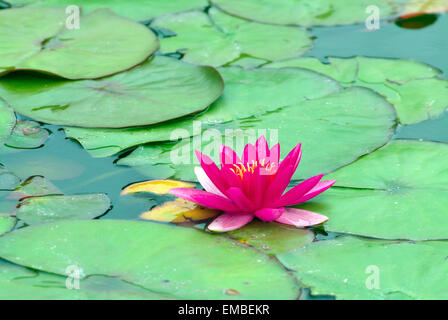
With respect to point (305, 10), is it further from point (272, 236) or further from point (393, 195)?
point (272, 236)

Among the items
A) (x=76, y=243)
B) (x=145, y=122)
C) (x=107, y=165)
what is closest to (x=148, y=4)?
(x=145, y=122)

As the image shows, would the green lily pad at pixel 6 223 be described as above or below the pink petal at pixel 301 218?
below

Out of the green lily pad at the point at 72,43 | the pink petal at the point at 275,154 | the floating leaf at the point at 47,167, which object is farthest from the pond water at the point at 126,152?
the green lily pad at the point at 72,43

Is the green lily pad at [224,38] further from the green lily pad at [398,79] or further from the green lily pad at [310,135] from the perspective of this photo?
the green lily pad at [310,135]

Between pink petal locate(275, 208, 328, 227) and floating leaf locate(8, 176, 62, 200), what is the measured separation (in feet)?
2.95

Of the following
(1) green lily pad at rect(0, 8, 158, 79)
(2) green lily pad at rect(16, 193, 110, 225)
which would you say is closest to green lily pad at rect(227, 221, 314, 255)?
(2) green lily pad at rect(16, 193, 110, 225)

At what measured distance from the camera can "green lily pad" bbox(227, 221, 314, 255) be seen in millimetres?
2232

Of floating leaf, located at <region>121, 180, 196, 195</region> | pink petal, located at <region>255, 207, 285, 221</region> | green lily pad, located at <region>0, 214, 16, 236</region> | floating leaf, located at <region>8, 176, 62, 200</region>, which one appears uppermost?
pink petal, located at <region>255, 207, 285, 221</region>

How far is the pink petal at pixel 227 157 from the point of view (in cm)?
237

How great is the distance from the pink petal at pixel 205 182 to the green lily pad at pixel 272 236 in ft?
0.56

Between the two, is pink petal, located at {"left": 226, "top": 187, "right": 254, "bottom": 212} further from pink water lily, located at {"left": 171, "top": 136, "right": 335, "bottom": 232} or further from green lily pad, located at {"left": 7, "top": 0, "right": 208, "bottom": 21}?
green lily pad, located at {"left": 7, "top": 0, "right": 208, "bottom": 21}

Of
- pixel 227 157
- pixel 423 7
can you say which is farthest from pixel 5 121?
pixel 423 7

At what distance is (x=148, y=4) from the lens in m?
4.19

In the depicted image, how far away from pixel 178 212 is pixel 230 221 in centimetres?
22
